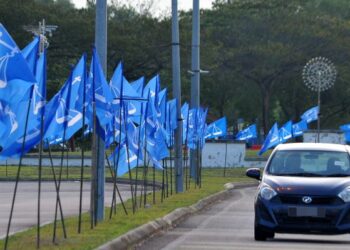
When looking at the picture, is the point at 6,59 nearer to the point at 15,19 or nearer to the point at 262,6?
the point at 15,19

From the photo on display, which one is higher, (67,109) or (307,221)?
(67,109)

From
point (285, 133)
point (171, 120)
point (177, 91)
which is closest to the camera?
point (171, 120)

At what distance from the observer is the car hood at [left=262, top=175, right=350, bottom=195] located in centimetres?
1653

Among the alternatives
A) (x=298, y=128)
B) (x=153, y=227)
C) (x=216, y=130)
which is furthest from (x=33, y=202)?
(x=298, y=128)

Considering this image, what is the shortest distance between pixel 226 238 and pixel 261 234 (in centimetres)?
75

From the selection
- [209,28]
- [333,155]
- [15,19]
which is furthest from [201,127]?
[209,28]

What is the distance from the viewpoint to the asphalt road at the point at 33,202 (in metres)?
20.4

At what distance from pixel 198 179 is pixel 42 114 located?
71.3 feet

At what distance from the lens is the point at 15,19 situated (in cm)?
6078

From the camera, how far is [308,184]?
54.7 feet

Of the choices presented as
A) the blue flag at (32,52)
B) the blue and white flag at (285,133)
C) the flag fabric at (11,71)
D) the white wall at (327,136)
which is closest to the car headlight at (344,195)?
the blue flag at (32,52)

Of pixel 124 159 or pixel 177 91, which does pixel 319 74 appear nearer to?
pixel 177 91

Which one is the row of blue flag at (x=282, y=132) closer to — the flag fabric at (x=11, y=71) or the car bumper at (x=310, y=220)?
the car bumper at (x=310, y=220)

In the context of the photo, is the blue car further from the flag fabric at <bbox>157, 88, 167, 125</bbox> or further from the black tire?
the flag fabric at <bbox>157, 88, 167, 125</bbox>
